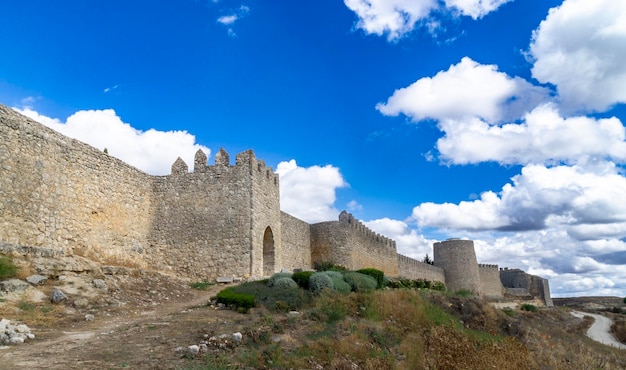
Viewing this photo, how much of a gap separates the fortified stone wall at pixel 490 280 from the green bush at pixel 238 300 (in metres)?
43.6

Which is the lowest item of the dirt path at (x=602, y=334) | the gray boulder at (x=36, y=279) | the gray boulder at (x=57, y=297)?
the dirt path at (x=602, y=334)

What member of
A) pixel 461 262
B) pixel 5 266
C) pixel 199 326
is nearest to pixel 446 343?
pixel 199 326

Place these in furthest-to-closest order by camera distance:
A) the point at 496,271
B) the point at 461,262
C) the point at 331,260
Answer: the point at 496,271, the point at 461,262, the point at 331,260

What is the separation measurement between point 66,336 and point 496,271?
53.0 metres

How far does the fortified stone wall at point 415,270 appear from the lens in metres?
38.5

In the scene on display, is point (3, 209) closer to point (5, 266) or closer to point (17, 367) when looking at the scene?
point (5, 266)

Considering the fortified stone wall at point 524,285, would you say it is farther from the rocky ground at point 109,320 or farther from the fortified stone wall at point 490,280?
the rocky ground at point 109,320

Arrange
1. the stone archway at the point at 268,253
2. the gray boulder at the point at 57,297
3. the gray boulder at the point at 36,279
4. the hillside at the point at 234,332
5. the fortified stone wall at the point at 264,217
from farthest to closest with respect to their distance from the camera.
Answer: the stone archway at the point at 268,253, the fortified stone wall at the point at 264,217, the gray boulder at the point at 36,279, the gray boulder at the point at 57,297, the hillside at the point at 234,332

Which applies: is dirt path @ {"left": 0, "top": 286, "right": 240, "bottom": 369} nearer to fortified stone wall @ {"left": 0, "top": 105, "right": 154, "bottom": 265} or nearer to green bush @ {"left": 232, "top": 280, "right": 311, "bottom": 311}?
green bush @ {"left": 232, "top": 280, "right": 311, "bottom": 311}

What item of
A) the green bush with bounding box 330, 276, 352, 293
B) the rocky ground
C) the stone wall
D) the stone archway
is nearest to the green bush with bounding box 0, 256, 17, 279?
the rocky ground

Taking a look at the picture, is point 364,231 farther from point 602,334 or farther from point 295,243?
point 602,334

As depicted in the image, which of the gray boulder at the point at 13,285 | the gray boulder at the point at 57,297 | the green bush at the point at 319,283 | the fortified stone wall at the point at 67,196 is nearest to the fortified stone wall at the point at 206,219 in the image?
the fortified stone wall at the point at 67,196

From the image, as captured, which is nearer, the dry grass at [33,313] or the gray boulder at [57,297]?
the dry grass at [33,313]

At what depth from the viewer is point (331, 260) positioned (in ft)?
90.1
